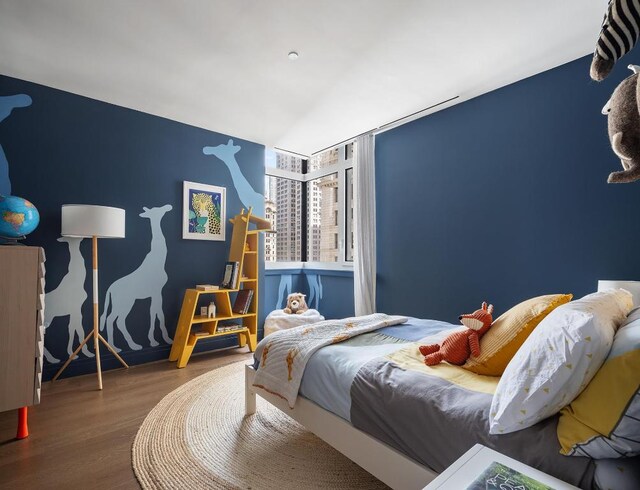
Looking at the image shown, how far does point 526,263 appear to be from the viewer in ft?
8.46

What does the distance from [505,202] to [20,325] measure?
137 inches

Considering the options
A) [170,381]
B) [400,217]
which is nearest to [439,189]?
[400,217]

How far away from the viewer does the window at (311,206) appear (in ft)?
14.6

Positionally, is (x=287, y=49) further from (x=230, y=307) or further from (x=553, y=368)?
(x=230, y=307)

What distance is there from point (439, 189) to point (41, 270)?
315 centimetres

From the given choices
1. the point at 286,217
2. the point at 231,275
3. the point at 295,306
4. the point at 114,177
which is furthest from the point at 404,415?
the point at 286,217

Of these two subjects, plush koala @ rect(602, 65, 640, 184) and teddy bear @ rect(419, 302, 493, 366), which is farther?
teddy bear @ rect(419, 302, 493, 366)

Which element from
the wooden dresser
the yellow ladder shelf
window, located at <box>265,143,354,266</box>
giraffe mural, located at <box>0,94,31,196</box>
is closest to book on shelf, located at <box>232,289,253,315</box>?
the yellow ladder shelf

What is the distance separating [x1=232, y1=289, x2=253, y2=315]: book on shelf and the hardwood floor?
2.41ft

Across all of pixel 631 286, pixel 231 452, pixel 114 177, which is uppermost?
pixel 114 177

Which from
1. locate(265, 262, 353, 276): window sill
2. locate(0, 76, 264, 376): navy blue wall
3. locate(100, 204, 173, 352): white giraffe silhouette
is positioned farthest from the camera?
locate(265, 262, 353, 276): window sill

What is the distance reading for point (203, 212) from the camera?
3.59 m

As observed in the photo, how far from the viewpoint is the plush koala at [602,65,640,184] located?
0.85 m

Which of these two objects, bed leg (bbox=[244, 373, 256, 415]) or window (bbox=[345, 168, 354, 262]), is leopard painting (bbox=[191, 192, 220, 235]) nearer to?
window (bbox=[345, 168, 354, 262])
